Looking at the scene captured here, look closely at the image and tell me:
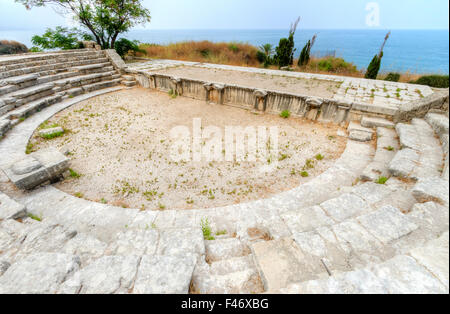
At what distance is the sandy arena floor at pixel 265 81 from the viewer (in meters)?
9.51

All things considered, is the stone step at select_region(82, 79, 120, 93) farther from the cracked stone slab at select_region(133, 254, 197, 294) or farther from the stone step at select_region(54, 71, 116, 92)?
the cracked stone slab at select_region(133, 254, 197, 294)

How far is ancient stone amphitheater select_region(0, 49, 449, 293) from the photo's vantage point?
1897 mm

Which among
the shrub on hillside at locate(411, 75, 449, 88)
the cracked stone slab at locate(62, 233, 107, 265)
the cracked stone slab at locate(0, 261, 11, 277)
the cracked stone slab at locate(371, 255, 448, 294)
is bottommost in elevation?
the cracked stone slab at locate(62, 233, 107, 265)

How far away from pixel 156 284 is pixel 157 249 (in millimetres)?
897

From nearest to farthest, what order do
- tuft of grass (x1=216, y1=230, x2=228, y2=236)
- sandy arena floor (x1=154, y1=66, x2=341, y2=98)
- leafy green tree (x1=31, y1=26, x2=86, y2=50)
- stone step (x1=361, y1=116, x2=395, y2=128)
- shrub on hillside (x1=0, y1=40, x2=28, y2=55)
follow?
tuft of grass (x1=216, y1=230, x2=228, y2=236), stone step (x1=361, y1=116, x2=395, y2=128), sandy arena floor (x1=154, y1=66, x2=341, y2=98), leafy green tree (x1=31, y1=26, x2=86, y2=50), shrub on hillside (x1=0, y1=40, x2=28, y2=55)

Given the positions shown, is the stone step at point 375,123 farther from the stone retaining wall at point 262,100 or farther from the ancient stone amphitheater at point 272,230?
the stone retaining wall at point 262,100

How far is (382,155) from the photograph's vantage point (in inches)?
212

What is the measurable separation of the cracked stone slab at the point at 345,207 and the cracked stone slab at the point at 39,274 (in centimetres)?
378

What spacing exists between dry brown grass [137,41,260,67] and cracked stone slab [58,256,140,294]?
709 inches

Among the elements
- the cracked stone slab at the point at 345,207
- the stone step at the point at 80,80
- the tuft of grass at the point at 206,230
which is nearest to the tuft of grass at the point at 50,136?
the stone step at the point at 80,80

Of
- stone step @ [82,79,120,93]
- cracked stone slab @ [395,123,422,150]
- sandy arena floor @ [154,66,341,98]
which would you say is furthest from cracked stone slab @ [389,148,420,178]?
stone step @ [82,79,120,93]

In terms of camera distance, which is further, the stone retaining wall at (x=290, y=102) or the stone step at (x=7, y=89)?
the stone step at (x=7, y=89)

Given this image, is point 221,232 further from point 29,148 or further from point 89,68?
point 89,68

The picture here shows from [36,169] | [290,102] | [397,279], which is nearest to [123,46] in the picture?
[290,102]
